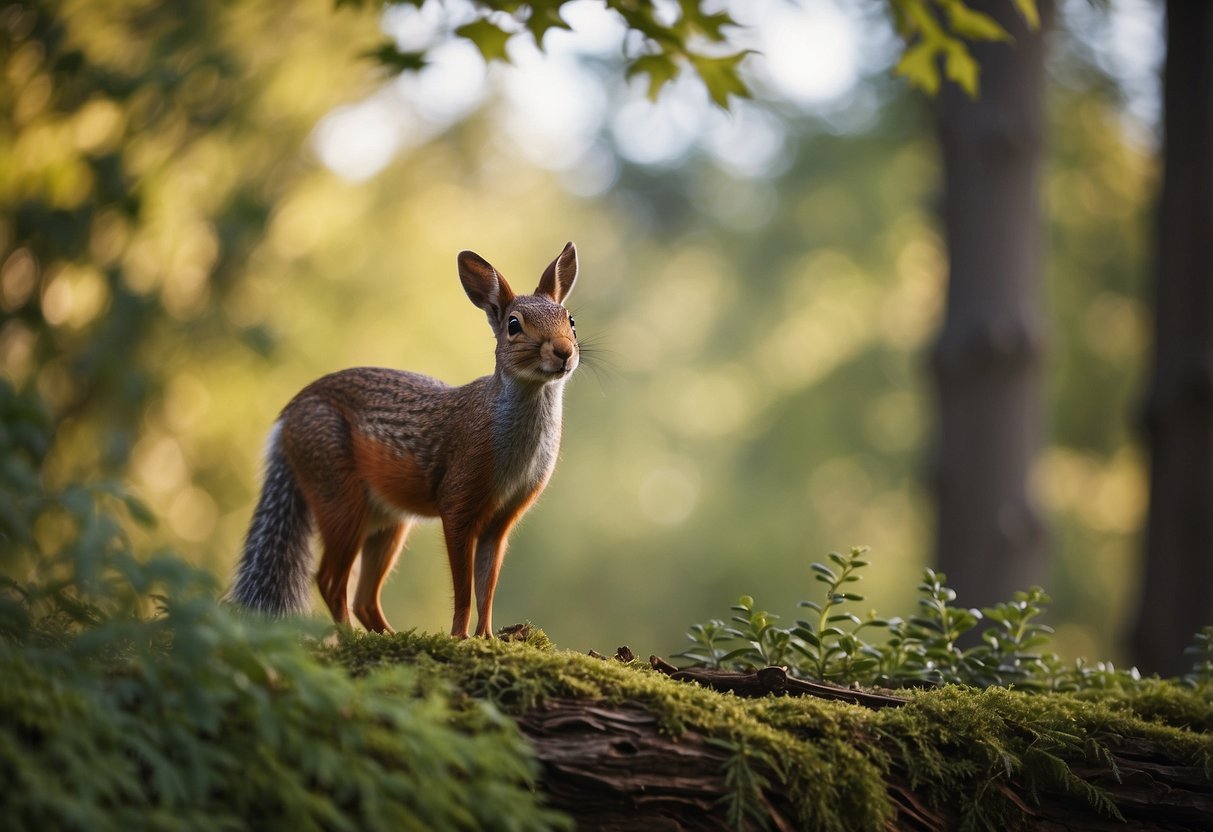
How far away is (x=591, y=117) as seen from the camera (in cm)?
2881

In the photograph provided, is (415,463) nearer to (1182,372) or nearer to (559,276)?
(559,276)

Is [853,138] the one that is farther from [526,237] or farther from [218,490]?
[218,490]

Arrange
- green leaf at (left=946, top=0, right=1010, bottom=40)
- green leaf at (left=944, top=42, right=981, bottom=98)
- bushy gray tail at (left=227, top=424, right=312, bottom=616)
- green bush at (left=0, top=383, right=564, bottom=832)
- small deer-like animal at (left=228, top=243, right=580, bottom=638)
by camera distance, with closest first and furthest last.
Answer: green bush at (left=0, top=383, right=564, bottom=832) < small deer-like animal at (left=228, top=243, right=580, bottom=638) < bushy gray tail at (left=227, top=424, right=312, bottom=616) < green leaf at (left=946, top=0, right=1010, bottom=40) < green leaf at (left=944, top=42, right=981, bottom=98)

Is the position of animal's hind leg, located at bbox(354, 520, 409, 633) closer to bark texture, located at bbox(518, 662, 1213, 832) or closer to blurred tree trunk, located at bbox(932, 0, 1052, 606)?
bark texture, located at bbox(518, 662, 1213, 832)

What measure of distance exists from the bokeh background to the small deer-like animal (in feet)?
1.21

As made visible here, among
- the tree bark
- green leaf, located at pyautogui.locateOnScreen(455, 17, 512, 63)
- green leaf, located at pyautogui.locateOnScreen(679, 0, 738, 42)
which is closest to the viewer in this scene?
the tree bark

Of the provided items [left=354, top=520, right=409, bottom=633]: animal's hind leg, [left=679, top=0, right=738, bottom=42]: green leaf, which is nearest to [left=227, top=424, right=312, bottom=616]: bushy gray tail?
[left=354, top=520, right=409, bottom=633]: animal's hind leg

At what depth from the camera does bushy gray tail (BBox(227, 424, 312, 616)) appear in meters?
4.59

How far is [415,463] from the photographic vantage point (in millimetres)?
4461

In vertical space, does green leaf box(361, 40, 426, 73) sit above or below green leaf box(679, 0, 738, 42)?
below

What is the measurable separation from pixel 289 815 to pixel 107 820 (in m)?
0.37

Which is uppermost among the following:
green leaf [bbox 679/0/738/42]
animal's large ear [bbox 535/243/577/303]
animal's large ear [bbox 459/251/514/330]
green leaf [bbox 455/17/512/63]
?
green leaf [bbox 679/0/738/42]

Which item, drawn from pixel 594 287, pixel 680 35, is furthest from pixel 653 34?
pixel 594 287

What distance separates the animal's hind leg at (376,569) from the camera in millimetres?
4695
